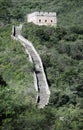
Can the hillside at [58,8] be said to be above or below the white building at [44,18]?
below

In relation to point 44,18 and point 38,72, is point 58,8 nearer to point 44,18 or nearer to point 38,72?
point 44,18

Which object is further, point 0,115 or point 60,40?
point 60,40

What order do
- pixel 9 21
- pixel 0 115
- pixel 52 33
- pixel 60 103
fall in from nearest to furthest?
pixel 0 115
pixel 60 103
pixel 52 33
pixel 9 21

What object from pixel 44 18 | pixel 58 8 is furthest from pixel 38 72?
pixel 58 8

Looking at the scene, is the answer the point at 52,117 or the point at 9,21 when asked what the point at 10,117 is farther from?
the point at 9,21

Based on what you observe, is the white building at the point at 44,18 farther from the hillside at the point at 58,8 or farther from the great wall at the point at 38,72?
the hillside at the point at 58,8

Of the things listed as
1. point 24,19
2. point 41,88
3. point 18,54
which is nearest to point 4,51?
point 18,54

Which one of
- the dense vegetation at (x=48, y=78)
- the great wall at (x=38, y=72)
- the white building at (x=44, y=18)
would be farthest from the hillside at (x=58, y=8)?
the great wall at (x=38, y=72)

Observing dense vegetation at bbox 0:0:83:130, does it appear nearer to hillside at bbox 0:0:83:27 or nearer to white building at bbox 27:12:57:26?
white building at bbox 27:12:57:26
